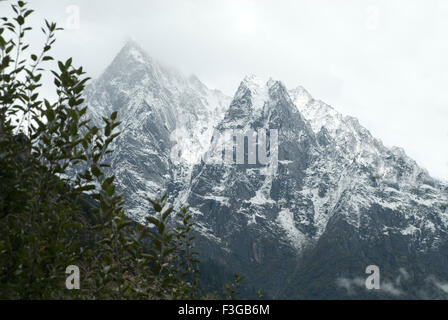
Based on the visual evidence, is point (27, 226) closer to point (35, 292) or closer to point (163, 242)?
point (35, 292)

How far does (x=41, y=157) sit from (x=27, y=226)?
164cm

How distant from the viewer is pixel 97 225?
37.8 feet

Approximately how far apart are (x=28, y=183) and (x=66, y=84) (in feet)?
8.56

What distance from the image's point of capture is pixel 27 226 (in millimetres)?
10891
